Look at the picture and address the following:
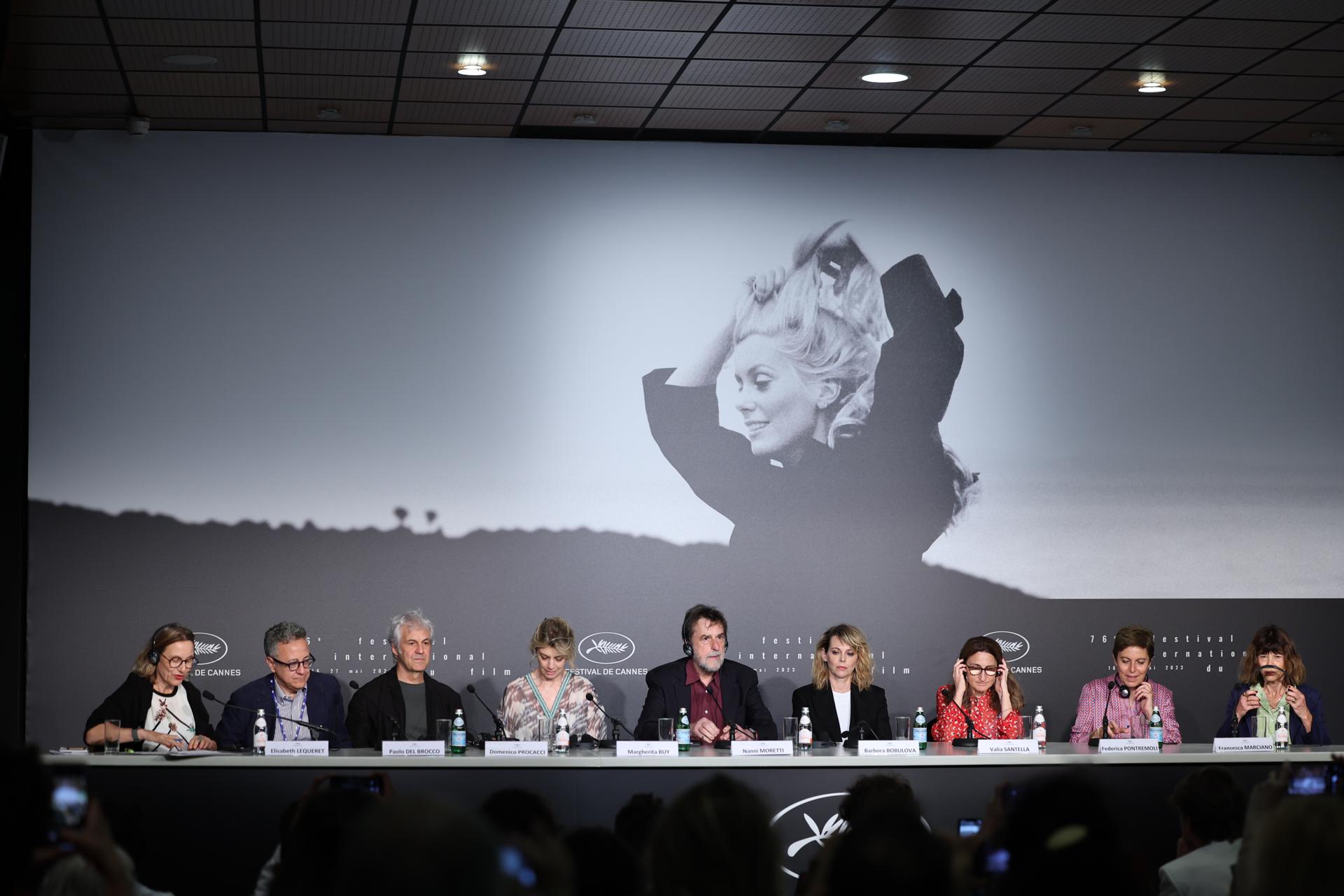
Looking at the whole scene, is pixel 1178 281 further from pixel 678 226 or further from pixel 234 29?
pixel 234 29

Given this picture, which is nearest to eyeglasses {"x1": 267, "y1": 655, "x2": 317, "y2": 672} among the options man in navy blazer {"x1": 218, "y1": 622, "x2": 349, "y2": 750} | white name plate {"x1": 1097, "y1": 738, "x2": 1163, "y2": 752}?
man in navy blazer {"x1": 218, "y1": 622, "x2": 349, "y2": 750}

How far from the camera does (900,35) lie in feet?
20.6

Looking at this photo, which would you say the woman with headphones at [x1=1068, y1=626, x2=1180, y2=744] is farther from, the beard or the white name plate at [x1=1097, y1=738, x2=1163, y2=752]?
the beard

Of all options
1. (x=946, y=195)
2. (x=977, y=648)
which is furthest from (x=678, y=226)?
(x=977, y=648)

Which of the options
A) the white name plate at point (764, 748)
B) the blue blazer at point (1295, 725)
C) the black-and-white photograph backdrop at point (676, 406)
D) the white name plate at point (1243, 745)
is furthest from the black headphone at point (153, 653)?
the blue blazer at point (1295, 725)

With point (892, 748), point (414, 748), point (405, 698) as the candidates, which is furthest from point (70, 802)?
point (405, 698)

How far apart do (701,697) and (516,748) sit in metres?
1.31

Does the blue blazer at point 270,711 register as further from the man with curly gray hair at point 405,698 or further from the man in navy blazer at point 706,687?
the man in navy blazer at point 706,687

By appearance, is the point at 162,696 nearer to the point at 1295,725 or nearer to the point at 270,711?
the point at 270,711

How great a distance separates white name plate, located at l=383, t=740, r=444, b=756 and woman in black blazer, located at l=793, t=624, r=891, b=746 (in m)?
1.73

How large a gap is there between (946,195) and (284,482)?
146 inches

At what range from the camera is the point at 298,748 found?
539 cm

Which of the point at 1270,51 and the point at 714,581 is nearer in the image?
the point at 1270,51

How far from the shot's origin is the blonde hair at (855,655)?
6477 millimetres
